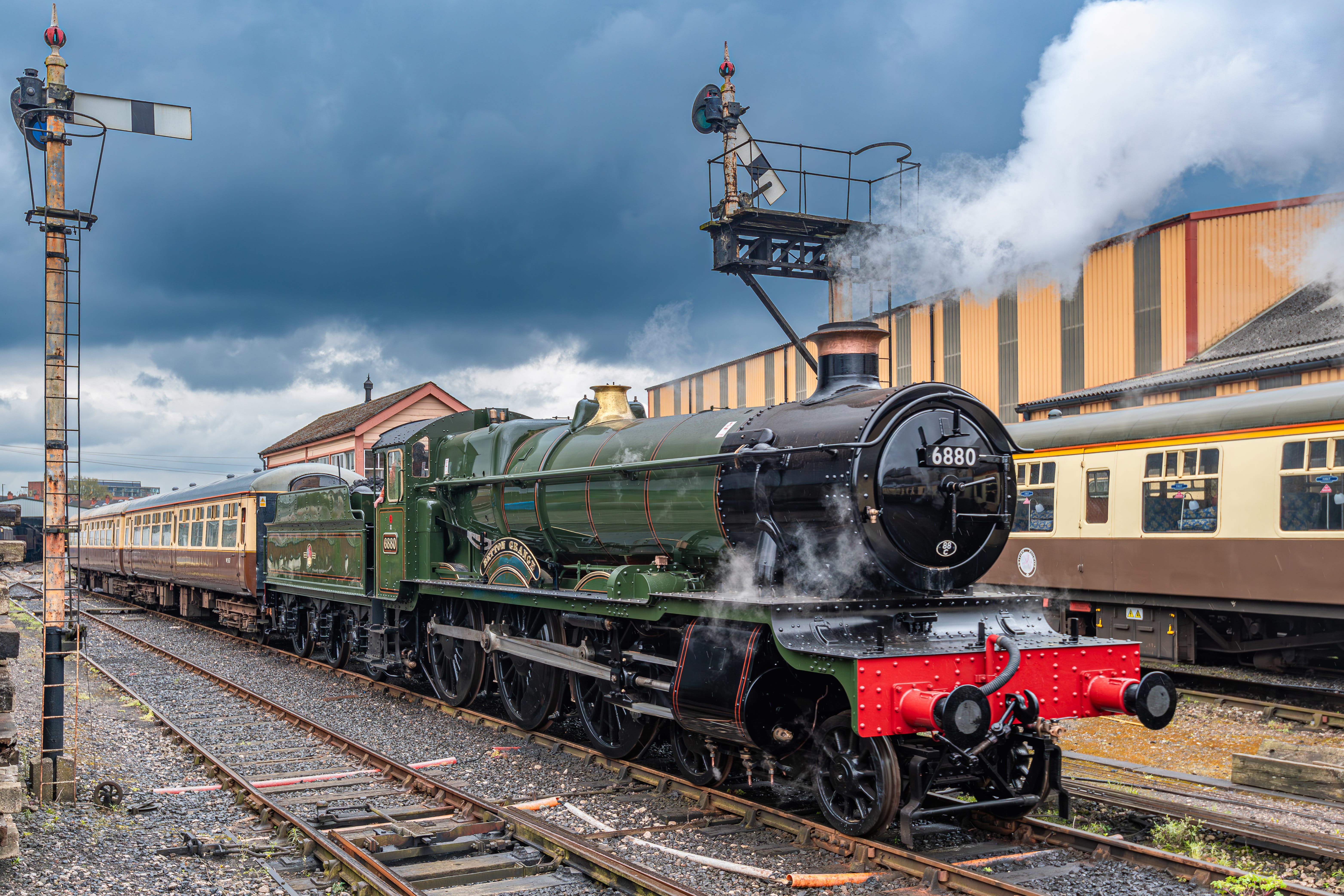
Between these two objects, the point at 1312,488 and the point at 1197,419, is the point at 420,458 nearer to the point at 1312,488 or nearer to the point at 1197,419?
the point at 1197,419

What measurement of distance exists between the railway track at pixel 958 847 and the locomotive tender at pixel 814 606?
165 mm

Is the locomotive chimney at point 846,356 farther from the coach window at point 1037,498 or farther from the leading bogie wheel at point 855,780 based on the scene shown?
the coach window at point 1037,498

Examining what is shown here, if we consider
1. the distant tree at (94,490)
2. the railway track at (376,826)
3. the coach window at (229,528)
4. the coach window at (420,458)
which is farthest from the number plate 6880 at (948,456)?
the distant tree at (94,490)

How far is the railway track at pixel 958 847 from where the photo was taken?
5328 mm

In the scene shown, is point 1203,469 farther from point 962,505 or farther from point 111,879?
point 111,879

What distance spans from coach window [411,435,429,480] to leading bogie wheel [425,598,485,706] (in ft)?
4.58

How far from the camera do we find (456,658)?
428 inches

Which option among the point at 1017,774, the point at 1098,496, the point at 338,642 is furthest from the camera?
the point at 338,642

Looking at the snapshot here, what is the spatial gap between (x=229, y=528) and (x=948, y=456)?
15401mm

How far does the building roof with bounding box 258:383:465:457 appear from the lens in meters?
28.2

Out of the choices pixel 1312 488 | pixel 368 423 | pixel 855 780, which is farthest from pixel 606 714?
pixel 368 423

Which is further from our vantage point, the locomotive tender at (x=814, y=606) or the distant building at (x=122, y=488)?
the distant building at (x=122, y=488)

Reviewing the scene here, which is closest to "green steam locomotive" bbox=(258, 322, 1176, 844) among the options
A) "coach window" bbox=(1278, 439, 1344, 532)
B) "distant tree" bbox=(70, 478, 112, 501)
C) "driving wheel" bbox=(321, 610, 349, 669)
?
"driving wheel" bbox=(321, 610, 349, 669)

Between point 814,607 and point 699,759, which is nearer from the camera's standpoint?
point 814,607
